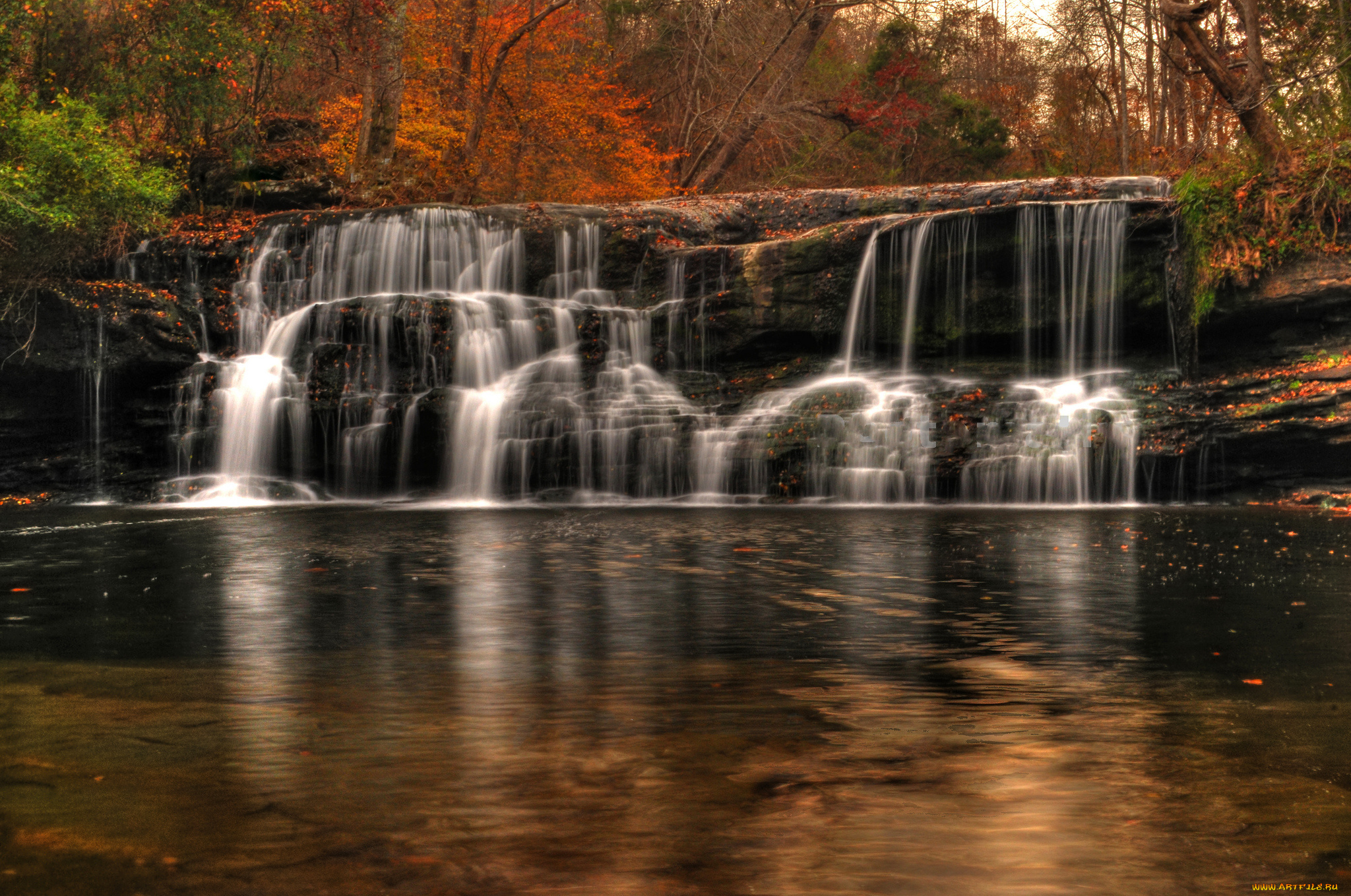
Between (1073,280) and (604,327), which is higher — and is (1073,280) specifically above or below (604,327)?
above

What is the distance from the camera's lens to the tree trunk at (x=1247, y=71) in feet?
57.5

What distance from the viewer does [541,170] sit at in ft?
113

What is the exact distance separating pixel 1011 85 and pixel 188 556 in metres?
35.8

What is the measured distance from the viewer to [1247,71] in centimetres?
1823

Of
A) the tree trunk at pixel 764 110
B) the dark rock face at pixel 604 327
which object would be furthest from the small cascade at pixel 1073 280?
the tree trunk at pixel 764 110

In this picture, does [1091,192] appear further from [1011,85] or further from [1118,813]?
[1118,813]

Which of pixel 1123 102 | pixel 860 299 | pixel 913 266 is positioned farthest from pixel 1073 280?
pixel 1123 102

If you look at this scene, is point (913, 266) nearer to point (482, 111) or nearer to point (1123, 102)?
point (482, 111)

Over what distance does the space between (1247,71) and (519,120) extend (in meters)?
20.1

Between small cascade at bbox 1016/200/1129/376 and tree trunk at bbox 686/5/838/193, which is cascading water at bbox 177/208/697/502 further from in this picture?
tree trunk at bbox 686/5/838/193

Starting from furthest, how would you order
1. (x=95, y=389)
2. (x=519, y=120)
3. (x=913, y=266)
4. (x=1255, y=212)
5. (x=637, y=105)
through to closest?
(x=637, y=105) → (x=519, y=120) → (x=913, y=266) → (x=95, y=389) → (x=1255, y=212)

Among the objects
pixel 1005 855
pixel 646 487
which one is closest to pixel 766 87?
pixel 646 487

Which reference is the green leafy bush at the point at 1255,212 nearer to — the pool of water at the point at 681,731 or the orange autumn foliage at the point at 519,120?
the pool of water at the point at 681,731

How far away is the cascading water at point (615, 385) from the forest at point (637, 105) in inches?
102
